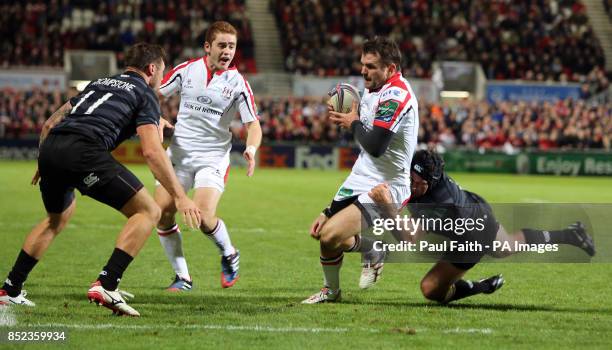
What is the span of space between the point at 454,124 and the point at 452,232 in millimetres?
27578

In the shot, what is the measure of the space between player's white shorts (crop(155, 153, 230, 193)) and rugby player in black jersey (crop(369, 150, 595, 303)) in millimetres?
2067

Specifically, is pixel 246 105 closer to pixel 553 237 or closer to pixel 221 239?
pixel 221 239

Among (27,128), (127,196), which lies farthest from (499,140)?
(127,196)

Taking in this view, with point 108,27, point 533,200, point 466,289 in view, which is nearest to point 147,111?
point 466,289

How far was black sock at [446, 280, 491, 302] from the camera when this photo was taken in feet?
27.2

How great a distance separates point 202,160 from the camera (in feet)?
30.7

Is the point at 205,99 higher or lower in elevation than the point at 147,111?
lower

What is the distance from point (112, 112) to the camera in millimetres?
Answer: 7262

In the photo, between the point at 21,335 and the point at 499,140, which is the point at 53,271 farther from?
the point at 499,140

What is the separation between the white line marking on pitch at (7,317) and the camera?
688 centimetres

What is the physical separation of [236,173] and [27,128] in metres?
7.87

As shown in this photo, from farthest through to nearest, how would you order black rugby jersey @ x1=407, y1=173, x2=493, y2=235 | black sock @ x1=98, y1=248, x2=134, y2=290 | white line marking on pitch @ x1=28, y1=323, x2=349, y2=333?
black rugby jersey @ x1=407, y1=173, x2=493, y2=235
black sock @ x1=98, y1=248, x2=134, y2=290
white line marking on pitch @ x1=28, y1=323, x2=349, y2=333

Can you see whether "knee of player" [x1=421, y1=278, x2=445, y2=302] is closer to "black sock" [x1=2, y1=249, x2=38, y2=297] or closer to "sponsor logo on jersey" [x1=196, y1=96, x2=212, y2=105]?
"sponsor logo on jersey" [x1=196, y1=96, x2=212, y2=105]

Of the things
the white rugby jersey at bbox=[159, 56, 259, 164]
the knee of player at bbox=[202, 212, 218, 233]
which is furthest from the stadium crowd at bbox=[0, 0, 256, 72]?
the knee of player at bbox=[202, 212, 218, 233]
